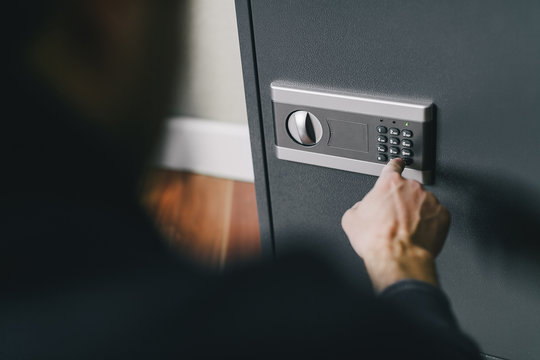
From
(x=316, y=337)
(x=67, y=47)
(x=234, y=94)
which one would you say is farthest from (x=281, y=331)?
(x=67, y=47)

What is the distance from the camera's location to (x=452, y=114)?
45cm

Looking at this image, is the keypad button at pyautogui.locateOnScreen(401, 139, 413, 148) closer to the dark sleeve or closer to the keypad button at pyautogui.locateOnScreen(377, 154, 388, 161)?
the keypad button at pyautogui.locateOnScreen(377, 154, 388, 161)

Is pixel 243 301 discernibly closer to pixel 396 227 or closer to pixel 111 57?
pixel 396 227

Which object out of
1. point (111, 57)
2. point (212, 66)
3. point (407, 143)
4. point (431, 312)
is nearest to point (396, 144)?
point (407, 143)

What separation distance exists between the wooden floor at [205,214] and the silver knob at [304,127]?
0.58m

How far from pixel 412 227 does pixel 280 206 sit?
179mm

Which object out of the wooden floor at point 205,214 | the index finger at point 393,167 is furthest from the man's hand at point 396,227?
the wooden floor at point 205,214

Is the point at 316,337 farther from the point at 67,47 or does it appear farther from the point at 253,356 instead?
the point at 67,47

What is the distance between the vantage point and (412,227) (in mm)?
449

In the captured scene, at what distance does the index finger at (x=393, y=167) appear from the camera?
1.56 ft

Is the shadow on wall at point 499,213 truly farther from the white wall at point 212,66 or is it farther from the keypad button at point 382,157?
the white wall at point 212,66

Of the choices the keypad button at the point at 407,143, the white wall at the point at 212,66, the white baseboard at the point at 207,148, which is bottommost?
the white baseboard at the point at 207,148

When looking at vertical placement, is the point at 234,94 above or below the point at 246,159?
above

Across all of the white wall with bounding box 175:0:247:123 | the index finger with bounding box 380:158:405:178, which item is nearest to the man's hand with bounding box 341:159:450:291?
the index finger with bounding box 380:158:405:178
